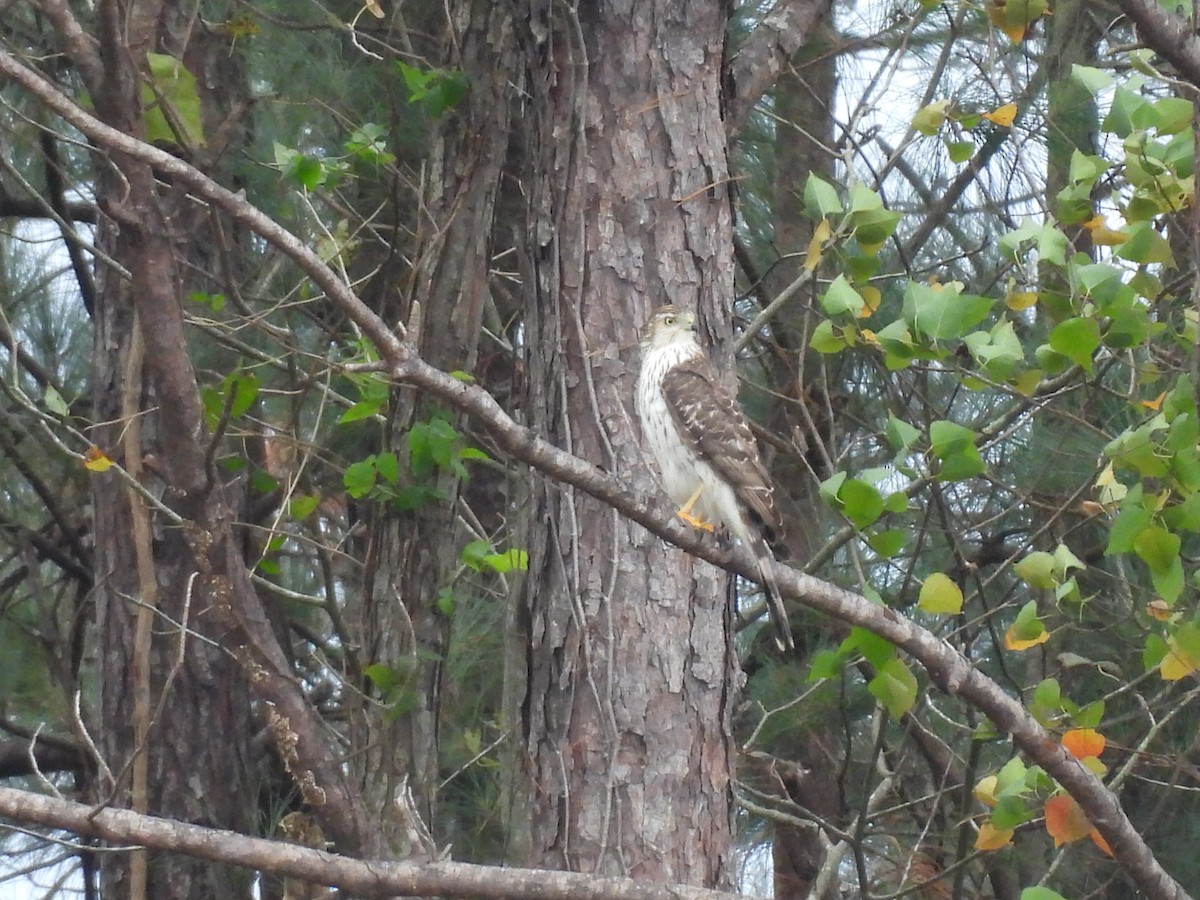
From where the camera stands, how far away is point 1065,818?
123 inches

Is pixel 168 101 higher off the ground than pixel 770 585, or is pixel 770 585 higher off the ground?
pixel 168 101

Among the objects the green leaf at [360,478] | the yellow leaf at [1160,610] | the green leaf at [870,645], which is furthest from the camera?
the green leaf at [360,478]

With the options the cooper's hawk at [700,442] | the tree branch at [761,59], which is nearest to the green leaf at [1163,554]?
the cooper's hawk at [700,442]

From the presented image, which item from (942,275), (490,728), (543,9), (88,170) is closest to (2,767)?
(490,728)

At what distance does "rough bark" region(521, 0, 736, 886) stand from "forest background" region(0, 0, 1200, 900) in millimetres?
12

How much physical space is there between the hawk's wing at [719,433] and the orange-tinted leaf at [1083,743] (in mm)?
1357

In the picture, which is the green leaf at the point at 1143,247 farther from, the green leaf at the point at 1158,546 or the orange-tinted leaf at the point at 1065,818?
the orange-tinted leaf at the point at 1065,818

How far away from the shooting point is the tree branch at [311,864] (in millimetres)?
2439

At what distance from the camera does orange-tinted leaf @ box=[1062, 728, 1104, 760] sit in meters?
3.19

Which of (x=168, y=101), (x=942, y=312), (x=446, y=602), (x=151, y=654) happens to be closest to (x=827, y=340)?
(x=942, y=312)

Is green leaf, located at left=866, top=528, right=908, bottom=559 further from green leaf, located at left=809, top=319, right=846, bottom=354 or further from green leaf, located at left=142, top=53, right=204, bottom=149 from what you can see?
green leaf, located at left=142, top=53, right=204, bottom=149

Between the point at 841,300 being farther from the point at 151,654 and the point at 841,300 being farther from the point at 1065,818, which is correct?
the point at 151,654

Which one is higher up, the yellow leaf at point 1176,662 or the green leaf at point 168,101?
the green leaf at point 168,101

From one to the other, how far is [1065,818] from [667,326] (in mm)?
1653
